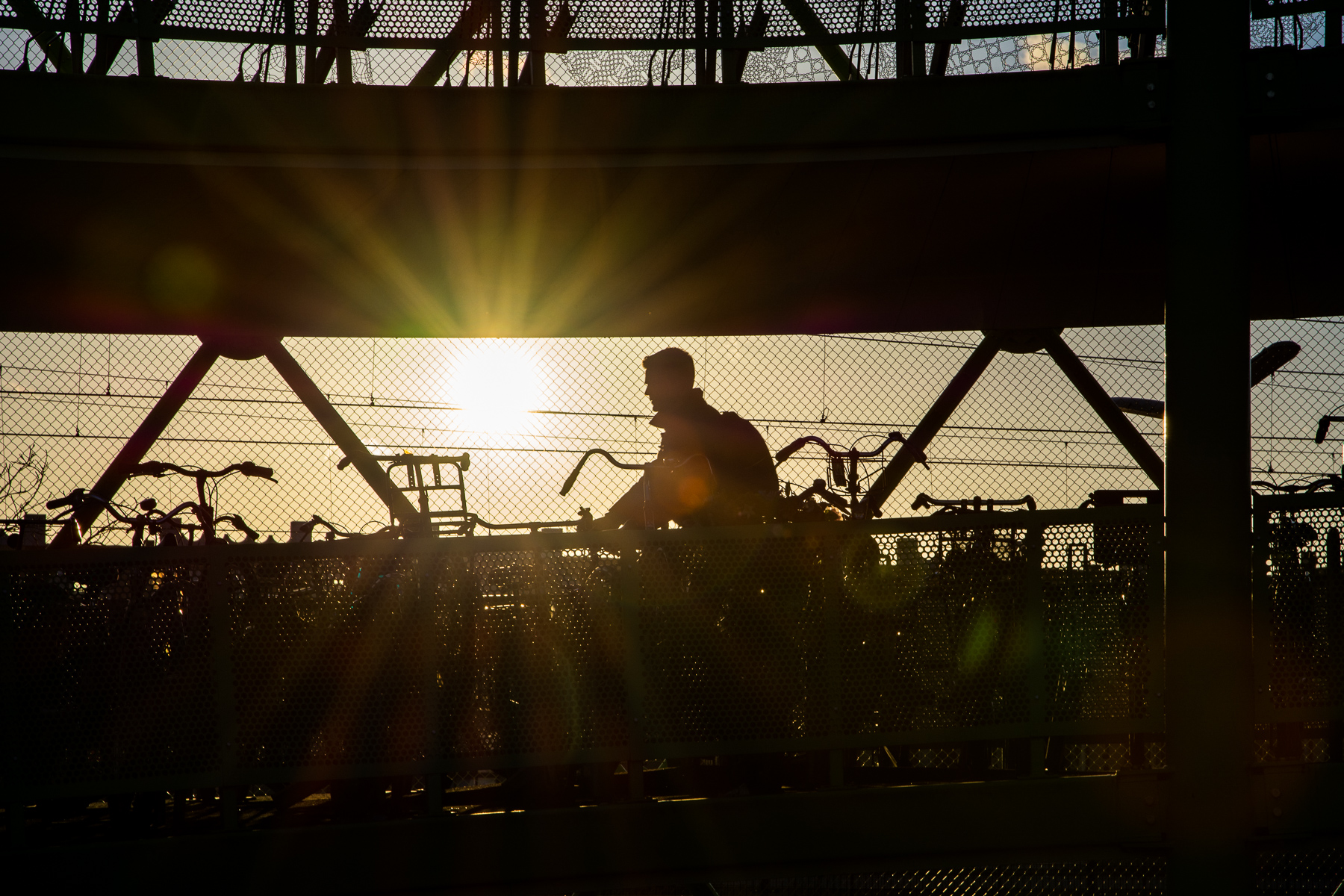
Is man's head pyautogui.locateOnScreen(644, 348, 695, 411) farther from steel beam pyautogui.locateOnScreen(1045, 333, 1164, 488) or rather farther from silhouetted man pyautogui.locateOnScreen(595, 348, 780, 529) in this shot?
steel beam pyautogui.locateOnScreen(1045, 333, 1164, 488)

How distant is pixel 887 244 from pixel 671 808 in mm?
4063

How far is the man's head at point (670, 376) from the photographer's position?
5.45m

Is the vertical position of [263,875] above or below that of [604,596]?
below

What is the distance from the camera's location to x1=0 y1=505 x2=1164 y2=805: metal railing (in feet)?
14.8

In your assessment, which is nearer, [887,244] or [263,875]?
[263,875]

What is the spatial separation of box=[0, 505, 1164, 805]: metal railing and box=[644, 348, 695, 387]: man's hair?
103cm

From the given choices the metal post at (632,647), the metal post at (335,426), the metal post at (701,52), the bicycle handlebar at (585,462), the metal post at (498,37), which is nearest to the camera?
the metal post at (632,647)

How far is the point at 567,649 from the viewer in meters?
4.69

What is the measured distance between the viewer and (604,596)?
4676 millimetres

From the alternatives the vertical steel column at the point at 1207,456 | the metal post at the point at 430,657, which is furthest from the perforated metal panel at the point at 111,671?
the vertical steel column at the point at 1207,456

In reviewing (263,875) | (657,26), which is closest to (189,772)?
(263,875)

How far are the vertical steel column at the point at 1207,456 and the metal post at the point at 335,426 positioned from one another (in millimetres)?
4796

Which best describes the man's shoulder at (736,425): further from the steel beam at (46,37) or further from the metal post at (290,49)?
the steel beam at (46,37)

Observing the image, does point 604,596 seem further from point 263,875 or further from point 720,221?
point 720,221
